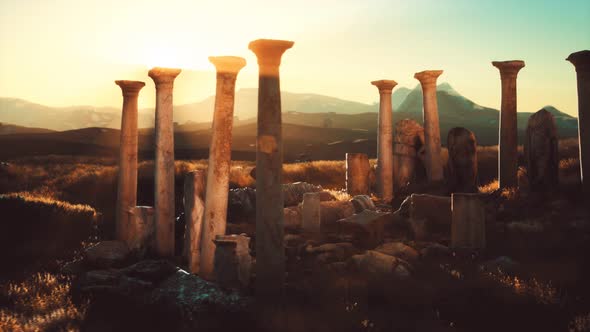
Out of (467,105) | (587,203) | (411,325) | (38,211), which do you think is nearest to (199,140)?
(38,211)

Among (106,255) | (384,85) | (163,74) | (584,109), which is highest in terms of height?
(384,85)

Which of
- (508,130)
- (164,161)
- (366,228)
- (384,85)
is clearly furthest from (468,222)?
(384,85)

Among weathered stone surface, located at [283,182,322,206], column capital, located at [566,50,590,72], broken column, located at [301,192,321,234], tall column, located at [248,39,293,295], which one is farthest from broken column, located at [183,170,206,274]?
column capital, located at [566,50,590,72]

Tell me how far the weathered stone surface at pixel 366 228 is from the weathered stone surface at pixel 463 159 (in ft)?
12.9

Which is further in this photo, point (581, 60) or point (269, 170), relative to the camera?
point (581, 60)

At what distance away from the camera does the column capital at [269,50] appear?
7875 millimetres

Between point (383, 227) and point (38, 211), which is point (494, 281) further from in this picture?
point (38, 211)

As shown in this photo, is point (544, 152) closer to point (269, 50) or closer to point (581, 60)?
point (581, 60)

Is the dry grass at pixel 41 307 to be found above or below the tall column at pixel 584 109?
below

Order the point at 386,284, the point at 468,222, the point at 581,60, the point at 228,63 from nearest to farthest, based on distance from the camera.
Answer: the point at 386,284, the point at 228,63, the point at 468,222, the point at 581,60

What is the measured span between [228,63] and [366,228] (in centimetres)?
549

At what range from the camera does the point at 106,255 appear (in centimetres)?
1223

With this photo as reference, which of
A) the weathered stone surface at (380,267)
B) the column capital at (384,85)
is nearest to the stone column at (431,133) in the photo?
the column capital at (384,85)

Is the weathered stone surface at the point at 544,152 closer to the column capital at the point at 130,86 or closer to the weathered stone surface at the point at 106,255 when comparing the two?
the column capital at the point at 130,86
